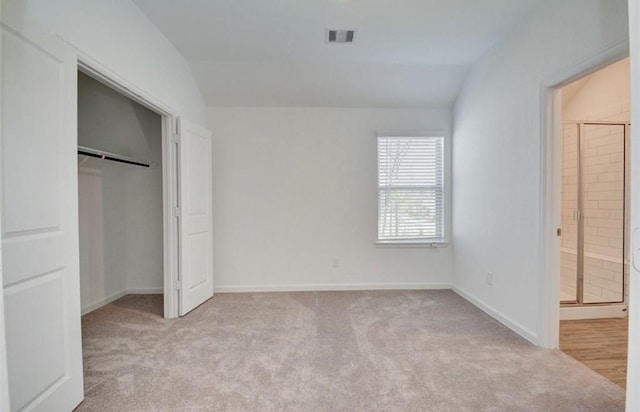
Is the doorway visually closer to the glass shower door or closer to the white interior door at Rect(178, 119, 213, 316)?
the glass shower door

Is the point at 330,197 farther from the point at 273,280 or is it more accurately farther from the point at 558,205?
the point at 558,205

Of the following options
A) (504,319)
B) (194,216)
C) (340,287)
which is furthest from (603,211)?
(194,216)

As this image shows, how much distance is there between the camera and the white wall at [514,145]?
6.82 ft

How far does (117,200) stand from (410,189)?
3.71m

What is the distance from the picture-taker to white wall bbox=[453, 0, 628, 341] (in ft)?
6.82

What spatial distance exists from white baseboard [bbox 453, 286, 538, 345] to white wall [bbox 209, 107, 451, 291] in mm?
552

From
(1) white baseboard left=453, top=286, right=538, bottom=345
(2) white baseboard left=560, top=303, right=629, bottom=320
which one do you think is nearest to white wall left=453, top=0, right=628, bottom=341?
(1) white baseboard left=453, top=286, right=538, bottom=345

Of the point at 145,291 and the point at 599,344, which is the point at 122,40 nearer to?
the point at 145,291

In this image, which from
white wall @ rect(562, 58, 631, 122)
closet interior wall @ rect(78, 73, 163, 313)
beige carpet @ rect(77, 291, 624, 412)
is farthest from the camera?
closet interior wall @ rect(78, 73, 163, 313)

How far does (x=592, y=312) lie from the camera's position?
3.04 metres

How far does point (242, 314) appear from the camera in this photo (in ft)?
10.2

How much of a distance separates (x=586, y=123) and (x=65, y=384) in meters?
4.81

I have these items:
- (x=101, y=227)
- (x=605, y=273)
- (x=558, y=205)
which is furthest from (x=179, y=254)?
(x=605, y=273)

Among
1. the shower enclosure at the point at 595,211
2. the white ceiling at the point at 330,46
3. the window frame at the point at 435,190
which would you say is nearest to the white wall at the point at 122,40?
the white ceiling at the point at 330,46
